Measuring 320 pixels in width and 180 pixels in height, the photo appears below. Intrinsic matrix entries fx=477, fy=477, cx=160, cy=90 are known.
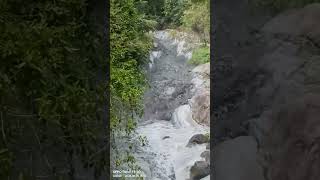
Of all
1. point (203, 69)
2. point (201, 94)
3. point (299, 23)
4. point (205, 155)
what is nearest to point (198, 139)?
point (205, 155)

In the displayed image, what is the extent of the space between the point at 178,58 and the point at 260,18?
2.00ft

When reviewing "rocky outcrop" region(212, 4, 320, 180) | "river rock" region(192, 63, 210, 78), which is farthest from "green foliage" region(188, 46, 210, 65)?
"rocky outcrop" region(212, 4, 320, 180)

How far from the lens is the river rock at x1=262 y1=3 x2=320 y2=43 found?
1938mm

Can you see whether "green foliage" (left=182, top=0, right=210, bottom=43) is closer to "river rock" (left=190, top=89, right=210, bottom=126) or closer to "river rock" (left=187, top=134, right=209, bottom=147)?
"river rock" (left=190, top=89, right=210, bottom=126)

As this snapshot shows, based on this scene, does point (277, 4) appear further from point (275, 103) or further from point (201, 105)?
point (201, 105)

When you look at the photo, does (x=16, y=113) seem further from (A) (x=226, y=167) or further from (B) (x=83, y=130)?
(A) (x=226, y=167)

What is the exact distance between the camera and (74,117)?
190 cm

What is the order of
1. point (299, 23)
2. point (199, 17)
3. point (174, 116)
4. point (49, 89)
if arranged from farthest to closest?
point (174, 116) → point (199, 17) → point (299, 23) → point (49, 89)

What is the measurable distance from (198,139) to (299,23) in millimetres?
765

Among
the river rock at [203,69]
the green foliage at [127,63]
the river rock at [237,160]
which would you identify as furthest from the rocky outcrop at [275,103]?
the green foliage at [127,63]

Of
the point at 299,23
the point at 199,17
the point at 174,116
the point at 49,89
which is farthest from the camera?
the point at 174,116

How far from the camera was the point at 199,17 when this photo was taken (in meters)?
2.28

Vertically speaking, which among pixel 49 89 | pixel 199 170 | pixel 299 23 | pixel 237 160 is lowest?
pixel 199 170

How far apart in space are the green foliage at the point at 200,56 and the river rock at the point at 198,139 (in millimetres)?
365
